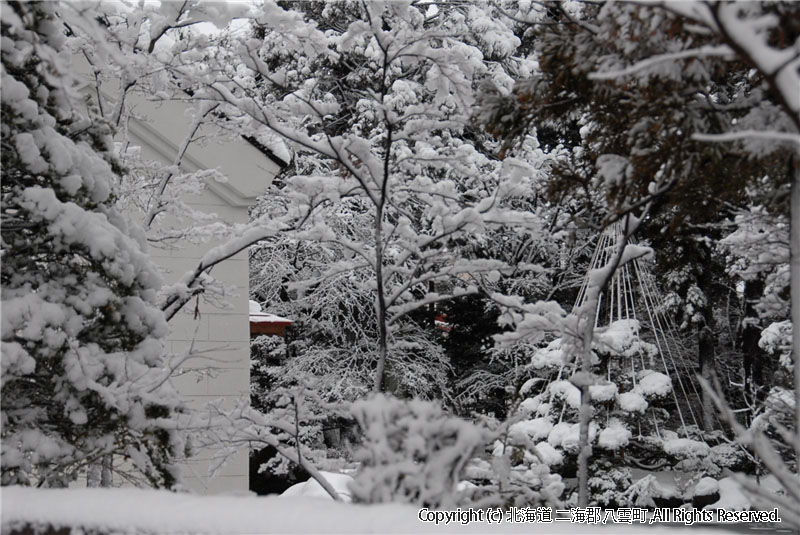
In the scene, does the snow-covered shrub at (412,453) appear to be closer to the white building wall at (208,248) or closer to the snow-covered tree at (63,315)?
the snow-covered tree at (63,315)

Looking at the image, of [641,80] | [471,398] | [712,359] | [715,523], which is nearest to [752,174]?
[641,80]

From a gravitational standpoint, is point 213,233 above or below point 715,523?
above

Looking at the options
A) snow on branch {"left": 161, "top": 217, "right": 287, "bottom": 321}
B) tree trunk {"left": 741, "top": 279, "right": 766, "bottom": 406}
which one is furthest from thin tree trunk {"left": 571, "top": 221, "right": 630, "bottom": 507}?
tree trunk {"left": 741, "top": 279, "right": 766, "bottom": 406}

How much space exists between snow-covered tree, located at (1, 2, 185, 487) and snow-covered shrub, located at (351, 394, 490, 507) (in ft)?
5.70

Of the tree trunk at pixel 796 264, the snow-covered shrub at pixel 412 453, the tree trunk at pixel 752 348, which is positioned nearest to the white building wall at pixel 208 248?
the snow-covered shrub at pixel 412 453

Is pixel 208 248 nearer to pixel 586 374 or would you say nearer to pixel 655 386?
pixel 655 386

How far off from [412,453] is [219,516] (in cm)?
81

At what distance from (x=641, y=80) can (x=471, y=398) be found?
40.0 feet

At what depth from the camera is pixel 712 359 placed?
13.8m

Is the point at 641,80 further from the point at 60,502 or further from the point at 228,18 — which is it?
the point at 228,18

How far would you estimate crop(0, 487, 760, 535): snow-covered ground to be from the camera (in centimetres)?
262

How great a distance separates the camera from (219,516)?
312cm

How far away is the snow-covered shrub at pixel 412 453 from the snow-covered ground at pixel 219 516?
5.1 inches

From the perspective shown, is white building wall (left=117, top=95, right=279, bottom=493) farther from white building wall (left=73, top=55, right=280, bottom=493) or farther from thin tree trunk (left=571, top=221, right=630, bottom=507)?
thin tree trunk (left=571, top=221, right=630, bottom=507)
